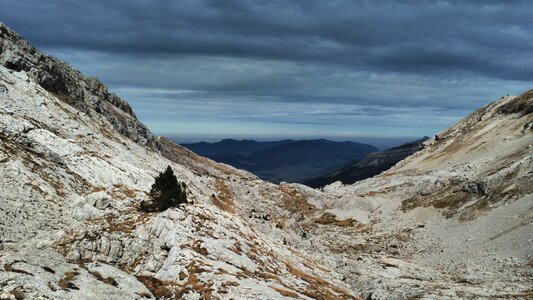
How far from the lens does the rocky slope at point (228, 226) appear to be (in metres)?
24.7

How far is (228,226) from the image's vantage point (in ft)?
115

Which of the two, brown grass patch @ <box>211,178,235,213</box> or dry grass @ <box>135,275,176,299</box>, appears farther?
brown grass patch @ <box>211,178,235,213</box>

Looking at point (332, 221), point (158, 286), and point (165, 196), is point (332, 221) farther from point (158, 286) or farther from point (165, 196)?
point (158, 286)

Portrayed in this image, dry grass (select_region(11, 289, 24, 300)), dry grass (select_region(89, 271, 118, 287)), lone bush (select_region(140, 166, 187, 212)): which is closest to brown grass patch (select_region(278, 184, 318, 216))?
lone bush (select_region(140, 166, 187, 212))

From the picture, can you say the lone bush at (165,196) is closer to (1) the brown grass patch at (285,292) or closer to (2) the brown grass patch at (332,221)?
(1) the brown grass patch at (285,292)

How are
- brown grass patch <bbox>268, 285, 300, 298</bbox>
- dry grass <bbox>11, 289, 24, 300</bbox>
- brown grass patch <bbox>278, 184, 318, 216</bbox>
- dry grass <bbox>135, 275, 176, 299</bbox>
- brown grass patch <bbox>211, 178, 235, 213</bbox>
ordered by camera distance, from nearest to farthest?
1. dry grass <bbox>11, 289, 24, 300</bbox>
2. dry grass <bbox>135, 275, 176, 299</bbox>
3. brown grass patch <bbox>268, 285, 300, 298</bbox>
4. brown grass patch <bbox>211, 178, 235, 213</bbox>
5. brown grass patch <bbox>278, 184, 318, 216</bbox>

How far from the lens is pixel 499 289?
3822cm

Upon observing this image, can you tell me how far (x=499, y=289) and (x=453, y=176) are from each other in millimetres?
46780

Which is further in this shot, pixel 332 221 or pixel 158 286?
pixel 332 221

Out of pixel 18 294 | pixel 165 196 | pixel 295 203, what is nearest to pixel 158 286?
pixel 18 294

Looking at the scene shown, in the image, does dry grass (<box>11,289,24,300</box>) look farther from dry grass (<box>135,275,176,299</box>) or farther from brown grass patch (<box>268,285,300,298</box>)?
brown grass patch (<box>268,285,300,298</box>)

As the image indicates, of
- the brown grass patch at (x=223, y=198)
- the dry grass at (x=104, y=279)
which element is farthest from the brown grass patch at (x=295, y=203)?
the dry grass at (x=104, y=279)

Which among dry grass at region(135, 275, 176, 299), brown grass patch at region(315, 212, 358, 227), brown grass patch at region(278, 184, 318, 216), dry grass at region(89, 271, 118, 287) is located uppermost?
dry grass at region(89, 271, 118, 287)

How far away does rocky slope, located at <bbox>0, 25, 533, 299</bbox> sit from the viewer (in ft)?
81.1
